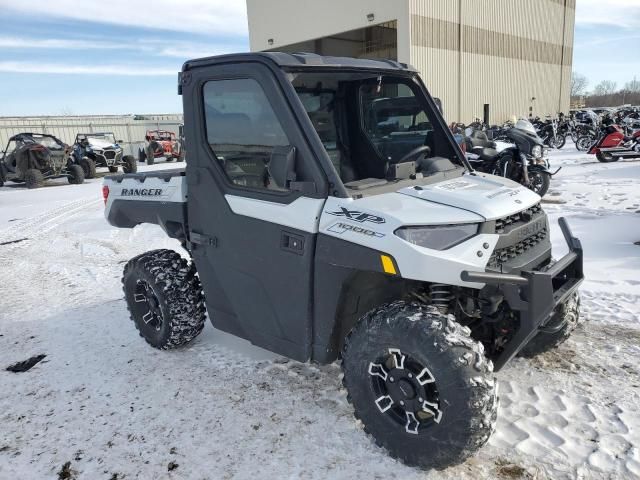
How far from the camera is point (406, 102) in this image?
12.4 feet

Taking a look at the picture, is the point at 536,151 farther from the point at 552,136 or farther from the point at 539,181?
the point at 552,136

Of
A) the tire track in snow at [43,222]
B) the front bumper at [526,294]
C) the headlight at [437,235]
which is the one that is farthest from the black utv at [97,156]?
the front bumper at [526,294]

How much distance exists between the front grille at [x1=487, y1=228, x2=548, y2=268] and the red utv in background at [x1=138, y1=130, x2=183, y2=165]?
845 inches

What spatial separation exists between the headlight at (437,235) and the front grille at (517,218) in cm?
24

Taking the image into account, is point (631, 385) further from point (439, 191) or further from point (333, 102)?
point (333, 102)

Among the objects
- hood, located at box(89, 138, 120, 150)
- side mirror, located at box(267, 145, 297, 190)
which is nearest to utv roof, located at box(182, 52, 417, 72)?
side mirror, located at box(267, 145, 297, 190)

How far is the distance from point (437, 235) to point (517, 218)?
0.69 m

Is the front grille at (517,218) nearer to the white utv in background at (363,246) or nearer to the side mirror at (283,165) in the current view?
the white utv in background at (363,246)

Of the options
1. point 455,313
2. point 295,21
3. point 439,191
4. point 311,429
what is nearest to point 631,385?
point 455,313

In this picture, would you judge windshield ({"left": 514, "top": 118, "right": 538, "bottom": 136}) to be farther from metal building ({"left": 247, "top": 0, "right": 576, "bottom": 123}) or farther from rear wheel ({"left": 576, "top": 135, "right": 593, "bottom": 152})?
metal building ({"left": 247, "top": 0, "right": 576, "bottom": 123})

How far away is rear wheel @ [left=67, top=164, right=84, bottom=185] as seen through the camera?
53.2 ft

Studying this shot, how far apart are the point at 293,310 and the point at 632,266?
14.5 feet

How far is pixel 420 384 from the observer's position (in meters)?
2.56

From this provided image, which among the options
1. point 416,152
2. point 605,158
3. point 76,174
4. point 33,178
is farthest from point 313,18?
point 416,152
